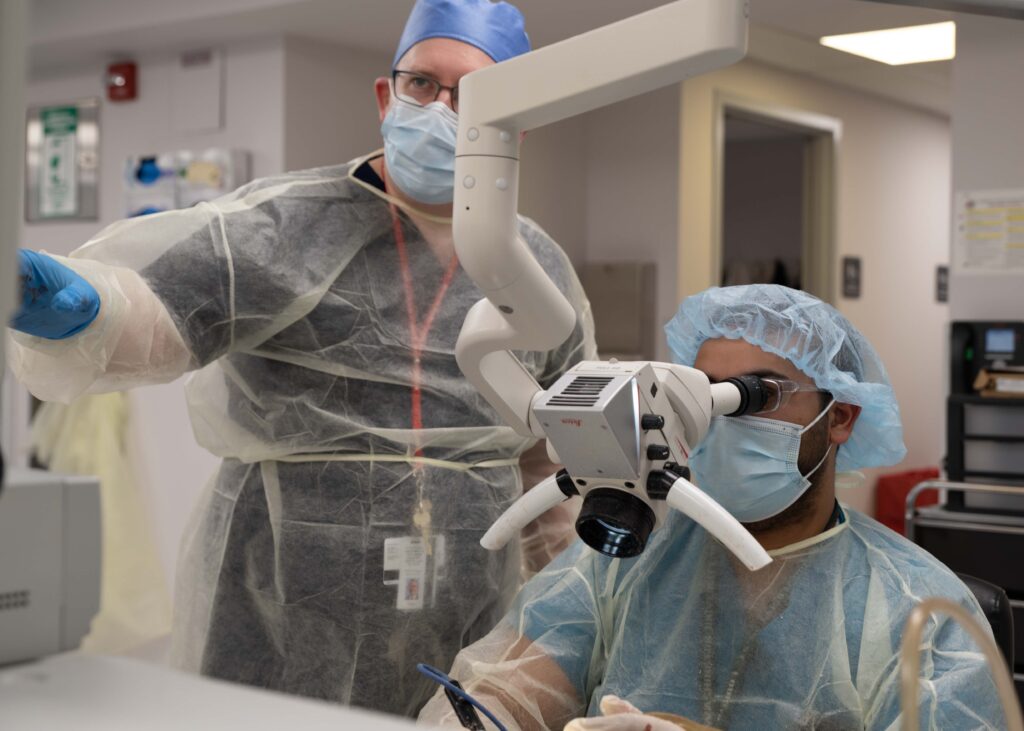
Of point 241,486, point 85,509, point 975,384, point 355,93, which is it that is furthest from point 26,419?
point 85,509

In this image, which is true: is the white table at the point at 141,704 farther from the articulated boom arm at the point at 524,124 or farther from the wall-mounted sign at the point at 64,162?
the wall-mounted sign at the point at 64,162

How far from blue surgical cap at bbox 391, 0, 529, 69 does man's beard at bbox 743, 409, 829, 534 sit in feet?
2.54

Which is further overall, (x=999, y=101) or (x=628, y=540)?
(x=999, y=101)

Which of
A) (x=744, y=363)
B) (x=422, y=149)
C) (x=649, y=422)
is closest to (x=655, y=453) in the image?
(x=649, y=422)

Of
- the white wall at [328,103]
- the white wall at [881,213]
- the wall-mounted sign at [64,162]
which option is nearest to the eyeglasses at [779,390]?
the white wall at [328,103]

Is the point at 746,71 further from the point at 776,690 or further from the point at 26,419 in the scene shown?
the point at 776,690

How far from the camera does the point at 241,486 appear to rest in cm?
184

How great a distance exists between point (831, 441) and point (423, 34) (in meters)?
0.89

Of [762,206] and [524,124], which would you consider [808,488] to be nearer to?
[524,124]

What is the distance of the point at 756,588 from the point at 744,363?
0.99 ft

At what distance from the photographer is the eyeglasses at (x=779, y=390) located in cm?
152

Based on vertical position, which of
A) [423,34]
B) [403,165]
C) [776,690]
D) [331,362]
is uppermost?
[423,34]

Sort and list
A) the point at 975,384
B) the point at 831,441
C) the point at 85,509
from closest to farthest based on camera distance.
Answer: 1. the point at 85,509
2. the point at 831,441
3. the point at 975,384

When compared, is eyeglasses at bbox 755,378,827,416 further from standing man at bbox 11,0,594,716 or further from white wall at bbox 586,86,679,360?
white wall at bbox 586,86,679,360
